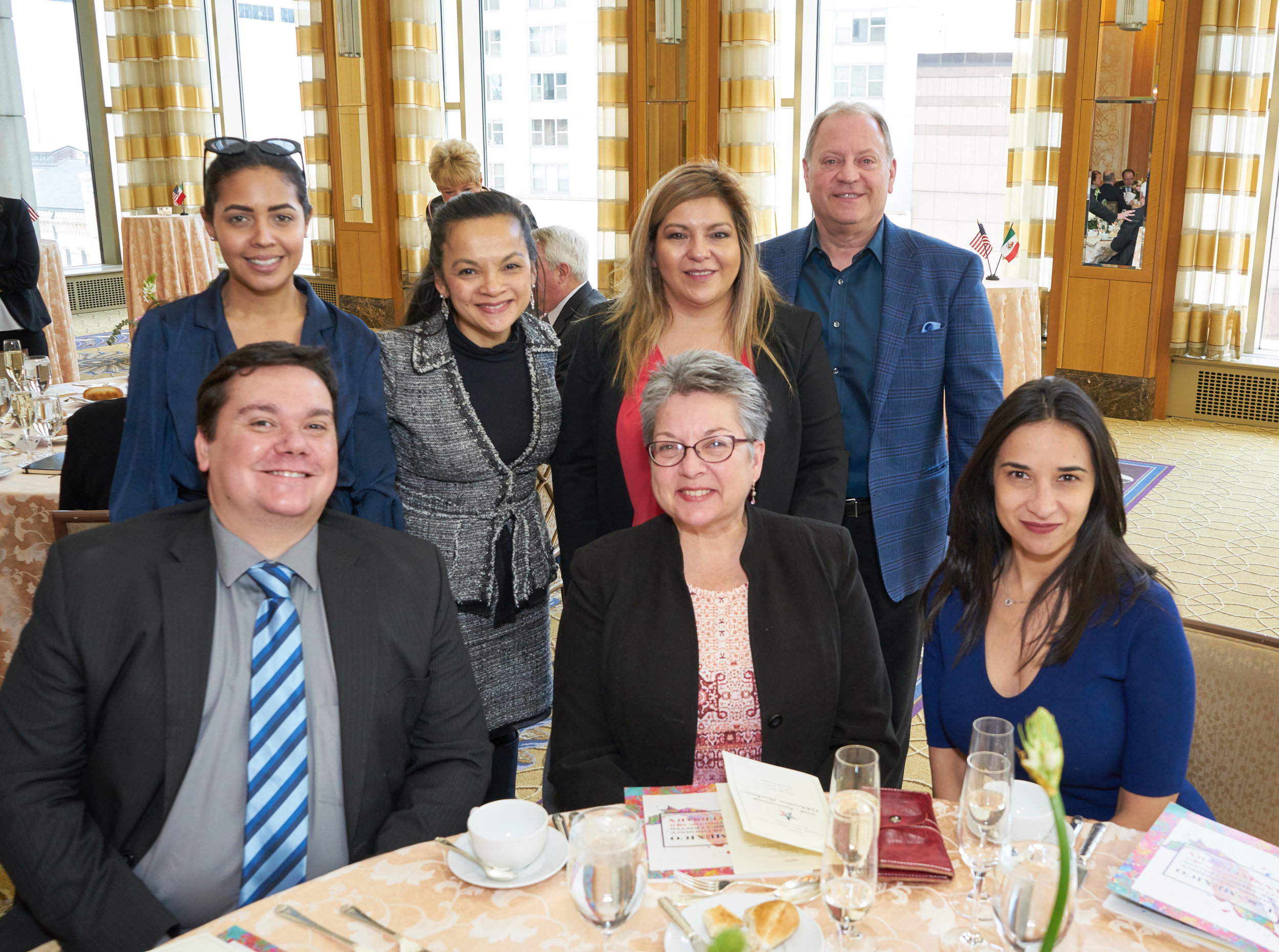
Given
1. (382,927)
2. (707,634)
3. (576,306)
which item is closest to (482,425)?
(707,634)

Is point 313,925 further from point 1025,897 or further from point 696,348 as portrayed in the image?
point 696,348

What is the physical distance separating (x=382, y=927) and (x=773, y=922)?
0.47 m

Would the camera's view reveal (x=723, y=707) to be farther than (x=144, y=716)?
Yes

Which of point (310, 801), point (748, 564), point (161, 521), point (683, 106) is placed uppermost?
point (683, 106)

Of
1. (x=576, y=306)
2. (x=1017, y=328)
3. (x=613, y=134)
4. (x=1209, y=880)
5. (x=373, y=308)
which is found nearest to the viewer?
(x=1209, y=880)

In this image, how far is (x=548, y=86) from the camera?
9.91 metres

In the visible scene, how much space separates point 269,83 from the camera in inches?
478

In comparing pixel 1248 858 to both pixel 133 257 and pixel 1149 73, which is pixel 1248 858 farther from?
pixel 133 257

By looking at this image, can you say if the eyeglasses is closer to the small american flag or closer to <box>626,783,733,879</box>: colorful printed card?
<box>626,783,733,879</box>: colorful printed card

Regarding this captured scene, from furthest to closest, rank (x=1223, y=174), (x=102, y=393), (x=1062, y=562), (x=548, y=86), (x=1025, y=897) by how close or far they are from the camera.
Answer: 1. (x=548, y=86)
2. (x=1223, y=174)
3. (x=102, y=393)
4. (x=1062, y=562)
5. (x=1025, y=897)

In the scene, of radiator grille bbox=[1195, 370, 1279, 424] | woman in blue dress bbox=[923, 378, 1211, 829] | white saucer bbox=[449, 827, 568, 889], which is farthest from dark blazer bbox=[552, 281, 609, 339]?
radiator grille bbox=[1195, 370, 1279, 424]

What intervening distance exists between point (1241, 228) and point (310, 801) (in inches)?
278

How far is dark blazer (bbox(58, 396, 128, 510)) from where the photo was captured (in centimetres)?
286

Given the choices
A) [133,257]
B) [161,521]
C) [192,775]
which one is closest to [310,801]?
[192,775]
